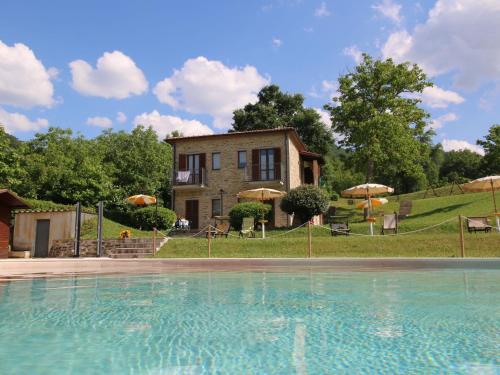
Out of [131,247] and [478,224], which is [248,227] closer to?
[131,247]

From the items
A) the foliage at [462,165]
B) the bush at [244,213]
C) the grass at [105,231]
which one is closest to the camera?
the bush at [244,213]

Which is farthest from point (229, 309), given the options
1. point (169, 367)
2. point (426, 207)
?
point (426, 207)

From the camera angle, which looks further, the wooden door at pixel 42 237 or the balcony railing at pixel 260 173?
the balcony railing at pixel 260 173

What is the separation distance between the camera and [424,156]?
1181 inches

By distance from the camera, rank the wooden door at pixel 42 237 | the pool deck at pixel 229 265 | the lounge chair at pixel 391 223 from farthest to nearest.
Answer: the wooden door at pixel 42 237 → the lounge chair at pixel 391 223 → the pool deck at pixel 229 265

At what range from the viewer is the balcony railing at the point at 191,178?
26.5 m

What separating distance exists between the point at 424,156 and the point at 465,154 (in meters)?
35.6

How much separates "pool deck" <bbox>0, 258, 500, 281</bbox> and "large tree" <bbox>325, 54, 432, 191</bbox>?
688 inches

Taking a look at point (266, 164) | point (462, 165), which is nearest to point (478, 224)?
point (266, 164)

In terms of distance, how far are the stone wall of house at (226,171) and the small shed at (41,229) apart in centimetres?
841

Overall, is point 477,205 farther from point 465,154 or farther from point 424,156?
point 465,154

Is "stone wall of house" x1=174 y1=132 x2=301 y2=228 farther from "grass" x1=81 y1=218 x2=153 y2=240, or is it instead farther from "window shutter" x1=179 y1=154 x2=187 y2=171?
"grass" x1=81 y1=218 x2=153 y2=240

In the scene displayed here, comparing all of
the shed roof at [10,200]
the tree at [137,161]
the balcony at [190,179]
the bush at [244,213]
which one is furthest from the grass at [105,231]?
the tree at [137,161]

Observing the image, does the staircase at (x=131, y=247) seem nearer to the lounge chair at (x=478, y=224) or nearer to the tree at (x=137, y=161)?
the lounge chair at (x=478, y=224)
